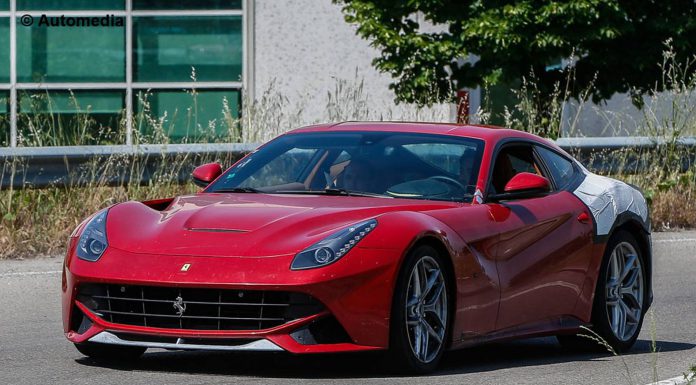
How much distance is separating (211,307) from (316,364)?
84 centimetres

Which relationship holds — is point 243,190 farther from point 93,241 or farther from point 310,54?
point 310,54

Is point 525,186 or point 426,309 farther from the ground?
point 525,186

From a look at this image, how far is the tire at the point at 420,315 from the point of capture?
705 cm

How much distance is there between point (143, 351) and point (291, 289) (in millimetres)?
1125

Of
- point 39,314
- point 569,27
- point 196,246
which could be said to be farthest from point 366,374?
point 569,27

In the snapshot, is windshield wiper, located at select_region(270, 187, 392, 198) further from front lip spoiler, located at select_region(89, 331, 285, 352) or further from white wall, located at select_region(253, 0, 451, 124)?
white wall, located at select_region(253, 0, 451, 124)

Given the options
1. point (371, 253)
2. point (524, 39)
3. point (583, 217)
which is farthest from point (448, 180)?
point (524, 39)

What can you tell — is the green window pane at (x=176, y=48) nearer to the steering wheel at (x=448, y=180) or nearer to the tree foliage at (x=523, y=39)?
the tree foliage at (x=523, y=39)

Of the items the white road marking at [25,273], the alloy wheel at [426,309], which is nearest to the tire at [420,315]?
the alloy wheel at [426,309]

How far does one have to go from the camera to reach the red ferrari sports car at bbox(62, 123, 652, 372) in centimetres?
693

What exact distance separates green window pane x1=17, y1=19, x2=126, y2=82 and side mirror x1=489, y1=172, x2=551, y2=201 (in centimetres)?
1466

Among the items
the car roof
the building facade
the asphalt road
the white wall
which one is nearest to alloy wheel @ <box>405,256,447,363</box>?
the asphalt road

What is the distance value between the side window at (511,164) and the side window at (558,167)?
8cm

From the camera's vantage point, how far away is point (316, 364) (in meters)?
7.60
